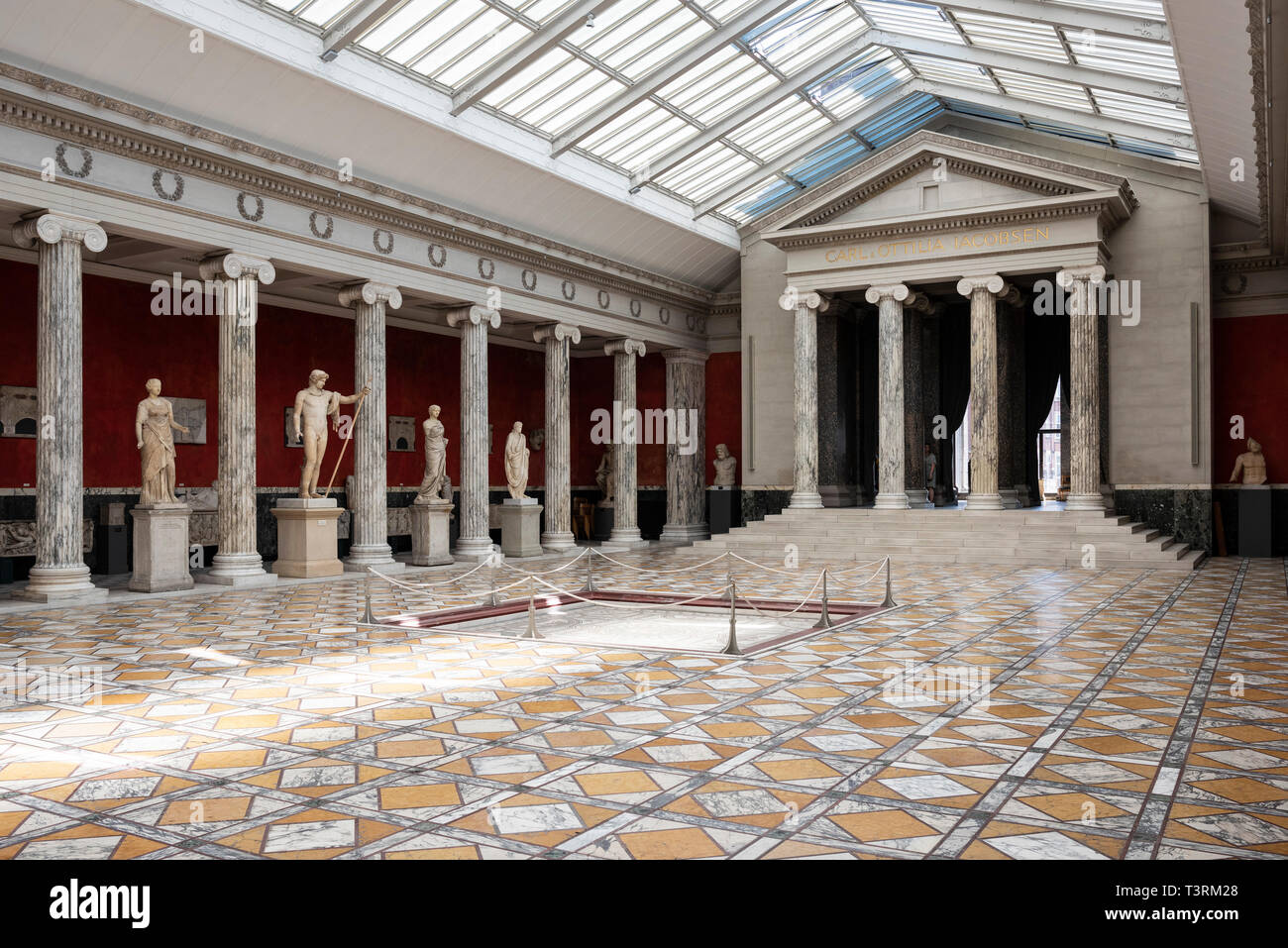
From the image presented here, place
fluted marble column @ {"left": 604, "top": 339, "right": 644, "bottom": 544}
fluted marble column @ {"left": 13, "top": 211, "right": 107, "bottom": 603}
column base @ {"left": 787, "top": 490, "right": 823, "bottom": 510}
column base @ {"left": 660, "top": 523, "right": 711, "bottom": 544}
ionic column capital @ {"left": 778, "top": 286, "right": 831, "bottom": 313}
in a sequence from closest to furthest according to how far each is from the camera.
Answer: fluted marble column @ {"left": 13, "top": 211, "right": 107, "bottom": 603}
column base @ {"left": 787, "top": 490, "right": 823, "bottom": 510}
ionic column capital @ {"left": 778, "top": 286, "right": 831, "bottom": 313}
fluted marble column @ {"left": 604, "top": 339, "right": 644, "bottom": 544}
column base @ {"left": 660, "top": 523, "right": 711, "bottom": 544}


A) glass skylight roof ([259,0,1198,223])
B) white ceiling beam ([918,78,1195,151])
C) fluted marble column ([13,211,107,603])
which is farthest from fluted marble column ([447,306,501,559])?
white ceiling beam ([918,78,1195,151])

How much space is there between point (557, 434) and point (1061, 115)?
1218 centimetres

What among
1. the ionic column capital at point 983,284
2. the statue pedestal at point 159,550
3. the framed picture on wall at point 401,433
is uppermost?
the ionic column capital at point 983,284

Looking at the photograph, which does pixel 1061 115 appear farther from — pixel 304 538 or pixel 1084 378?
pixel 304 538

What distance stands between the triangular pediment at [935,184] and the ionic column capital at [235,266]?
12020 mm

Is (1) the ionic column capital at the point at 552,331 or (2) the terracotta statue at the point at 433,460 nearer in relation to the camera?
(2) the terracotta statue at the point at 433,460

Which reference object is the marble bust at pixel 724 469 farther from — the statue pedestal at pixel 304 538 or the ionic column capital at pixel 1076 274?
the statue pedestal at pixel 304 538

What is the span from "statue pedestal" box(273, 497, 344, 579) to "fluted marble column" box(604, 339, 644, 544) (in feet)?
27.9

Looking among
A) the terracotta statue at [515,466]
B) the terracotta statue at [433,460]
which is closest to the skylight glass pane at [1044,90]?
the terracotta statue at [515,466]

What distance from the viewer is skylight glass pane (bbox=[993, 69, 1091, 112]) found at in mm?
18641

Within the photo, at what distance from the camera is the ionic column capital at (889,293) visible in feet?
70.8

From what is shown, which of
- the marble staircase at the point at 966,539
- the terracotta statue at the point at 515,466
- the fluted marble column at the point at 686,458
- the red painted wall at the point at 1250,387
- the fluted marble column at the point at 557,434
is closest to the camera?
the marble staircase at the point at 966,539

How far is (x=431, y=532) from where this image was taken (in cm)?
1839

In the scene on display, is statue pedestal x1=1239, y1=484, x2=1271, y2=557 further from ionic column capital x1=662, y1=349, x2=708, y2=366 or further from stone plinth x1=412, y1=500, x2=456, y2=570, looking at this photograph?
stone plinth x1=412, y1=500, x2=456, y2=570
